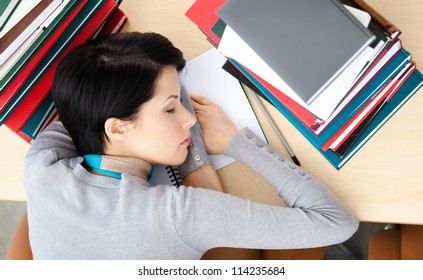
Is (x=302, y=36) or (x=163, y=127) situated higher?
(x=302, y=36)

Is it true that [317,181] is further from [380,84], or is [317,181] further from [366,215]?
[380,84]

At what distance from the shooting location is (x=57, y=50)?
Result: 1095mm

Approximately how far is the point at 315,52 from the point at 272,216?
364mm

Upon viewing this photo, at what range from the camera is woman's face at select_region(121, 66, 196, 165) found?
3.30ft

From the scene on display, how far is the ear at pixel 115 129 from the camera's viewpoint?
3.24 ft

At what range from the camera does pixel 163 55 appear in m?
1.03

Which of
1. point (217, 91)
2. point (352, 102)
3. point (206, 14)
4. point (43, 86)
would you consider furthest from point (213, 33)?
point (43, 86)

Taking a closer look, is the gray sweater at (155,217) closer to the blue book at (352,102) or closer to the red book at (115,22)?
the blue book at (352,102)

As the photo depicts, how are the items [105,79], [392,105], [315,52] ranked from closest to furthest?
1. [315,52]
2. [105,79]
3. [392,105]

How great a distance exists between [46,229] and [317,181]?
62 centimetres

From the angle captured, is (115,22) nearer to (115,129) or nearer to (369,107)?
(115,129)

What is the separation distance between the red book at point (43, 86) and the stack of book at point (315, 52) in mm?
281

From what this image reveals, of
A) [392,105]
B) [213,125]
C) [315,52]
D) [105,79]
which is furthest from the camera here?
[213,125]

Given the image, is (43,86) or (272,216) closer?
(272,216)
